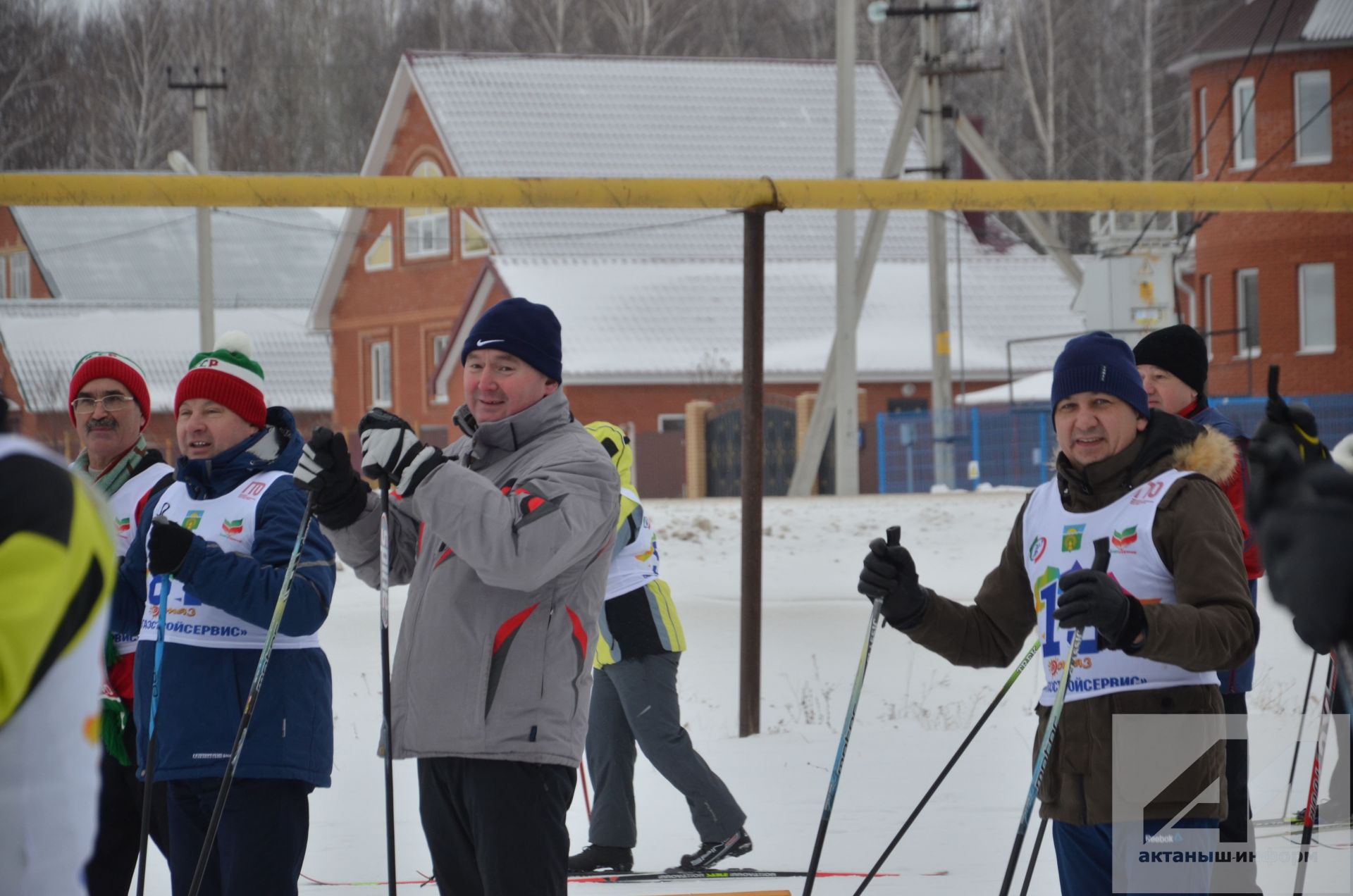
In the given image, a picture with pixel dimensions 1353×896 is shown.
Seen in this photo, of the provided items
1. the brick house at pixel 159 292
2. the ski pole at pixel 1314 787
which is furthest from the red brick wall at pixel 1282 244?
the ski pole at pixel 1314 787

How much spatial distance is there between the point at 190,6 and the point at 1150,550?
44.4m

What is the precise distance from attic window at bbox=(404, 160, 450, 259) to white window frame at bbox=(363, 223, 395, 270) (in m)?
0.38

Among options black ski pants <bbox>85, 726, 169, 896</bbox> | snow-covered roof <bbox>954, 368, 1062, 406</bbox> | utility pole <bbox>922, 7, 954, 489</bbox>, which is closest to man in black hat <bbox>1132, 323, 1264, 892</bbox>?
black ski pants <bbox>85, 726, 169, 896</bbox>

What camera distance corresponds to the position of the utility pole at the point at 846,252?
1830 centimetres

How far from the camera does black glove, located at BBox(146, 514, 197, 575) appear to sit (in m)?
3.62

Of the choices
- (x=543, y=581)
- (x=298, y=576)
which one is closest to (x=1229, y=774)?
(x=543, y=581)

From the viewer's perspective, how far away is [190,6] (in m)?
44.0

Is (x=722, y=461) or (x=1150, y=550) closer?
(x=1150, y=550)

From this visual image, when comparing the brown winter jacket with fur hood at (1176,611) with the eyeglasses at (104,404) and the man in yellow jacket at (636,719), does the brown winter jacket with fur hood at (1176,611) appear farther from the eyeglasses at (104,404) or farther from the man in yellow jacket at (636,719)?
the eyeglasses at (104,404)

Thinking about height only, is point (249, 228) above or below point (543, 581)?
above

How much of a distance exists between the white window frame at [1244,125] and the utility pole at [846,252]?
13.0m

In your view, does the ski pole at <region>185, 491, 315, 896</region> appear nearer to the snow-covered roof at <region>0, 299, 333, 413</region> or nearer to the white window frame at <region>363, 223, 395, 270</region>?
the white window frame at <region>363, 223, 395, 270</region>

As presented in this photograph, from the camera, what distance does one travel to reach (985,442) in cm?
2698

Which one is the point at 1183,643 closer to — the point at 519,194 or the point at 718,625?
the point at 519,194
